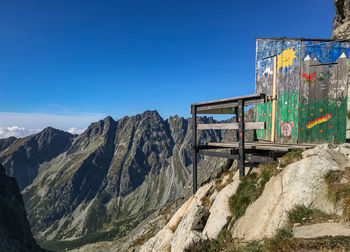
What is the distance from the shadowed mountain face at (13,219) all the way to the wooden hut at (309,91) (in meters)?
181

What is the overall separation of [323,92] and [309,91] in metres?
0.76

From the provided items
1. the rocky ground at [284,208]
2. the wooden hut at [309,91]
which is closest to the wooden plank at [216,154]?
the wooden hut at [309,91]

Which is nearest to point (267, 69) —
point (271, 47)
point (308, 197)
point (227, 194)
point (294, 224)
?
point (271, 47)

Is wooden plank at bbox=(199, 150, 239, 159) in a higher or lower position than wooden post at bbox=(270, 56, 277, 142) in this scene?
lower

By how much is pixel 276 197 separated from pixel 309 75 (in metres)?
9.29

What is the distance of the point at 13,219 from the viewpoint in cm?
16212

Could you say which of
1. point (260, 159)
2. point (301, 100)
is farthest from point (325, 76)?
point (260, 159)

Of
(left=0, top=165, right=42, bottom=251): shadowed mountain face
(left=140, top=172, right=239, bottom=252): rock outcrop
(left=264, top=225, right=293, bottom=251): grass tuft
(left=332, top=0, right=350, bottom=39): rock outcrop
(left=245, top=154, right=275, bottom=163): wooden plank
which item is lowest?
(left=0, top=165, right=42, bottom=251): shadowed mountain face

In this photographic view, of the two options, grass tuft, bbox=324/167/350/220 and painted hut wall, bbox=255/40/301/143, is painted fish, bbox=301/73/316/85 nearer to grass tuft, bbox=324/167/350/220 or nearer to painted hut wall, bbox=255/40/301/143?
painted hut wall, bbox=255/40/301/143

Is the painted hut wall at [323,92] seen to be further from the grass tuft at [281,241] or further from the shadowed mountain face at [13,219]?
the shadowed mountain face at [13,219]

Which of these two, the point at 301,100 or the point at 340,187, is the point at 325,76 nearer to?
the point at 301,100

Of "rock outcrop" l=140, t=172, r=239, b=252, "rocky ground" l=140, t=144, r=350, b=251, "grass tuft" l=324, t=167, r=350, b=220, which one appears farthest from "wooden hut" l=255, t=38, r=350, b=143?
"grass tuft" l=324, t=167, r=350, b=220

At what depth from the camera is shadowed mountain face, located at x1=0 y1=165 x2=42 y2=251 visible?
146750 mm

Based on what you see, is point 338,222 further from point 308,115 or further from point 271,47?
point 271,47
